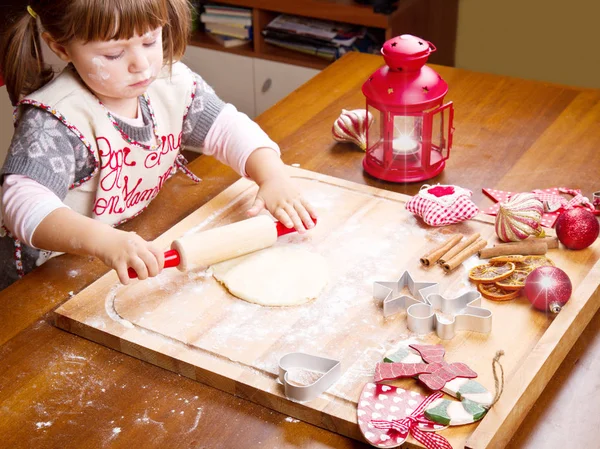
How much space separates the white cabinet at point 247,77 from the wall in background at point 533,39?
0.63 m

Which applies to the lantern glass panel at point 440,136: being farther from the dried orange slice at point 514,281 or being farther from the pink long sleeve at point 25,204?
the pink long sleeve at point 25,204

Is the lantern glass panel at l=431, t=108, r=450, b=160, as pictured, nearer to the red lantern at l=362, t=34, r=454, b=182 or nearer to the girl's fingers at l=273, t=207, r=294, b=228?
the red lantern at l=362, t=34, r=454, b=182

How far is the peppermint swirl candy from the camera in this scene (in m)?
1.20

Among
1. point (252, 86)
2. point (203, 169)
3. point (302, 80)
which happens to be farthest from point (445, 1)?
point (203, 169)

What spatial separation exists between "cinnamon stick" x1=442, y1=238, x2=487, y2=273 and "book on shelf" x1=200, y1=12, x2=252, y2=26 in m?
2.07

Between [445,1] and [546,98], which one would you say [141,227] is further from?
[445,1]

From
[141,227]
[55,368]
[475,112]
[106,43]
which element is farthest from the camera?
[475,112]

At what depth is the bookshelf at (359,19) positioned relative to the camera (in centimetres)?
273

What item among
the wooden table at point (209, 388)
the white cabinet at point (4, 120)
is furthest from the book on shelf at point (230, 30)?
the wooden table at point (209, 388)

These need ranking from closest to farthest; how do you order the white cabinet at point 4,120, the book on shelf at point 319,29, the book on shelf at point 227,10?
the white cabinet at point 4,120
the book on shelf at point 319,29
the book on shelf at point 227,10

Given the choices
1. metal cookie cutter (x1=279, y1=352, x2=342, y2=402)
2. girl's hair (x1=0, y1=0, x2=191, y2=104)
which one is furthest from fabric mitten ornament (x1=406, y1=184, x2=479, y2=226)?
girl's hair (x1=0, y1=0, x2=191, y2=104)

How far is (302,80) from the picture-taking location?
2969mm

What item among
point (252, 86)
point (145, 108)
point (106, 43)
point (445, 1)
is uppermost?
point (106, 43)

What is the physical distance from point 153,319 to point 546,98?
39.8 inches
